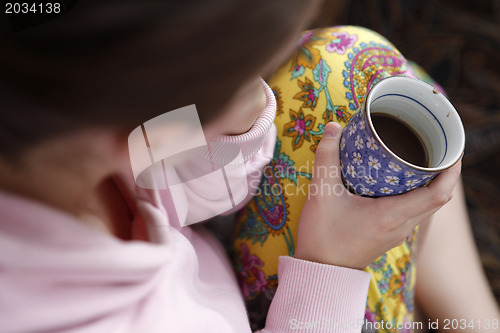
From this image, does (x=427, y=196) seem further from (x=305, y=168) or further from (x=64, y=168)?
A: (x=64, y=168)

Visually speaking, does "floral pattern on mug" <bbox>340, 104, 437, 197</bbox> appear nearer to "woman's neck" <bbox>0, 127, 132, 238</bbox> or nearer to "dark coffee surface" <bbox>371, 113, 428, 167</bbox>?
"dark coffee surface" <bbox>371, 113, 428, 167</bbox>

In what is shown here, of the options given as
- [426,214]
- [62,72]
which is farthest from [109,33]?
[426,214]

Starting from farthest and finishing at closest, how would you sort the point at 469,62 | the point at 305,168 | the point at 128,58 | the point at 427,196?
the point at 469,62, the point at 305,168, the point at 427,196, the point at 128,58

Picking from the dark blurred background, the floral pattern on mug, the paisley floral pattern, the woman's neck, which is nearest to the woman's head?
the woman's neck

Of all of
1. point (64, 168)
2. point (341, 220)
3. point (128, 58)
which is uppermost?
point (128, 58)

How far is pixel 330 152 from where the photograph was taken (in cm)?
53

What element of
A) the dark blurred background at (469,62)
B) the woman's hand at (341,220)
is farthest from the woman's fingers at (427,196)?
the dark blurred background at (469,62)

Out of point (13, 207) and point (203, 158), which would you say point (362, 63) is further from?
point (13, 207)

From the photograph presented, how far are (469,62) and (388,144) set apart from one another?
2.54ft

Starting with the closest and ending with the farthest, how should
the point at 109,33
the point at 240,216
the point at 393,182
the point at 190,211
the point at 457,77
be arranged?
the point at 109,33, the point at 393,182, the point at 190,211, the point at 240,216, the point at 457,77

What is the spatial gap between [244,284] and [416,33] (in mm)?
896

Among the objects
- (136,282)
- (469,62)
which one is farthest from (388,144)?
(469,62)

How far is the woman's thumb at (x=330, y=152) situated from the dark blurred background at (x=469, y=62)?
69cm

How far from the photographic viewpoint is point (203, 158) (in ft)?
1.68
